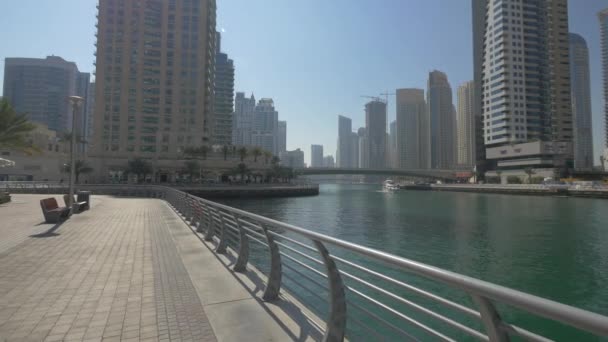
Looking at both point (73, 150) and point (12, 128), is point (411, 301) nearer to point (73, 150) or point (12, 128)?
point (73, 150)

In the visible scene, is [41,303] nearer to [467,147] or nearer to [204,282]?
[204,282]

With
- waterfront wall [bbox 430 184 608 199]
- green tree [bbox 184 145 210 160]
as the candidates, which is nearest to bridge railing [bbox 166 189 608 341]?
waterfront wall [bbox 430 184 608 199]

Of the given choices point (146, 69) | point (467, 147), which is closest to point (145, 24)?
point (146, 69)

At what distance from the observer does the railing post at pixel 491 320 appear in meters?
1.95

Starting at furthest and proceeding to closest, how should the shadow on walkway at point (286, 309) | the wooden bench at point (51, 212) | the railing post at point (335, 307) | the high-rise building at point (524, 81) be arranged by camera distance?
the high-rise building at point (524, 81)
the wooden bench at point (51, 212)
the shadow on walkway at point (286, 309)
the railing post at point (335, 307)

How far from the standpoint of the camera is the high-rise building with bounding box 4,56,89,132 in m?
150

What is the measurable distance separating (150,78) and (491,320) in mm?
115923

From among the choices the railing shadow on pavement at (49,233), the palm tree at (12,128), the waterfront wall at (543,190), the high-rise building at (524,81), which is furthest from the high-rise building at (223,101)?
the railing shadow on pavement at (49,233)

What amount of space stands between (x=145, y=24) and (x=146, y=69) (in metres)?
14.3

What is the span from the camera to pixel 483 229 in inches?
962

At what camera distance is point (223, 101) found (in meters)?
167

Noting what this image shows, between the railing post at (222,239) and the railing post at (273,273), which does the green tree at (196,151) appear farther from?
the railing post at (273,273)

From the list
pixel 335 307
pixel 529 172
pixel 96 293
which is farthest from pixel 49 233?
pixel 529 172

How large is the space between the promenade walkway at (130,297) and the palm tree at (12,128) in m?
19.6
